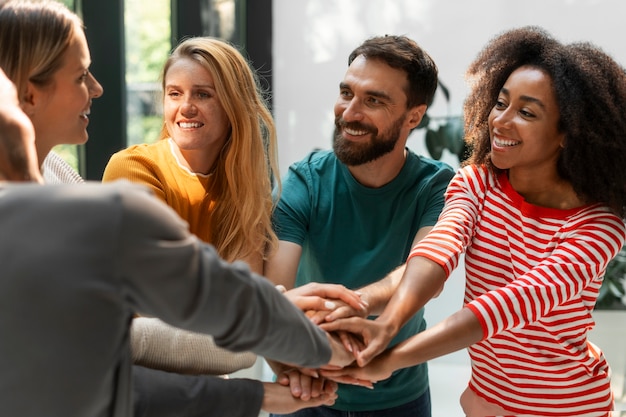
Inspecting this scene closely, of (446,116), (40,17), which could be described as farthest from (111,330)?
(446,116)

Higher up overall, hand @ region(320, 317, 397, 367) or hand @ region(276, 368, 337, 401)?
hand @ region(320, 317, 397, 367)

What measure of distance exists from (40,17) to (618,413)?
2435mm

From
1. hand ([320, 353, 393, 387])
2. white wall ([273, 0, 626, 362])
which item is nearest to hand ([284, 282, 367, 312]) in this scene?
hand ([320, 353, 393, 387])

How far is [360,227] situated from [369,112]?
0.30 metres

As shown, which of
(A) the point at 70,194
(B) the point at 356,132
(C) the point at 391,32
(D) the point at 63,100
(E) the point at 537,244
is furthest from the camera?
(C) the point at 391,32

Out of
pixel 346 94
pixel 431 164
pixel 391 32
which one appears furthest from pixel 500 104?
pixel 391 32

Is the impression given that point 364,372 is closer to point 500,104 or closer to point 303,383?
point 303,383

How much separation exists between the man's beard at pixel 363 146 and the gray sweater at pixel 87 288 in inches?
41.0

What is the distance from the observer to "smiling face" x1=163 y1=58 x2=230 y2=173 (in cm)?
197

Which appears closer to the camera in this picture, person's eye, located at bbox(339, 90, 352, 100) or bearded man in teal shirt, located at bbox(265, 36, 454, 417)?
bearded man in teal shirt, located at bbox(265, 36, 454, 417)

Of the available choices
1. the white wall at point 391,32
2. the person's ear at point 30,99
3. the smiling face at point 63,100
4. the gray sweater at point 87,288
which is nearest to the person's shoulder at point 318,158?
the smiling face at point 63,100

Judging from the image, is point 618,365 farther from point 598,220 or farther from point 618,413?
point 598,220

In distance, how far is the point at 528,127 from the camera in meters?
1.67

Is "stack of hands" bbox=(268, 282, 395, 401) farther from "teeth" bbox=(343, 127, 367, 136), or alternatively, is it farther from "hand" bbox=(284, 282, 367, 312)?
"teeth" bbox=(343, 127, 367, 136)
